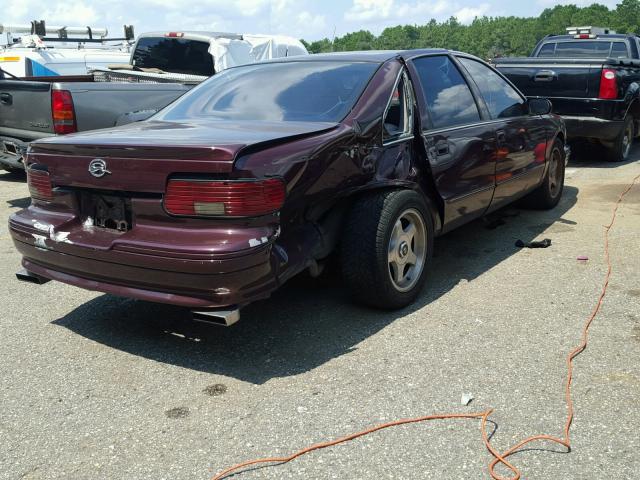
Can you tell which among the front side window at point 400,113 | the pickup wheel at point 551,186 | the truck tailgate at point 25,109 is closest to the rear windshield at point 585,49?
the pickup wheel at point 551,186

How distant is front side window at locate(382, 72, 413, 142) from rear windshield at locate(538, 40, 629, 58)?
757cm

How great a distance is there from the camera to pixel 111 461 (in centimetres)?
272

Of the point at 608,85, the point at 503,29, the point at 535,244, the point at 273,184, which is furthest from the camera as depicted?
the point at 503,29

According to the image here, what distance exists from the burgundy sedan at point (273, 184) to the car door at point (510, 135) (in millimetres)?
51

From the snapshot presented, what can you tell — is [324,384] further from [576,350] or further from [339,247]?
[576,350]

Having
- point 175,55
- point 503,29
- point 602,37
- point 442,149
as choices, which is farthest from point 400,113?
point 503,29

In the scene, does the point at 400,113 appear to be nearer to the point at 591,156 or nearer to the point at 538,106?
the point at 538,106

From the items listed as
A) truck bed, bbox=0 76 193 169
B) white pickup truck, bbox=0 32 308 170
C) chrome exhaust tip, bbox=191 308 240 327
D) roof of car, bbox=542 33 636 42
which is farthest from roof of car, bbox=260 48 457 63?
roof of car, bbox=542 33 636 42

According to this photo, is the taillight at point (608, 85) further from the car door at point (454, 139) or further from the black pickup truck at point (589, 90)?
the car door at point (454, 139)

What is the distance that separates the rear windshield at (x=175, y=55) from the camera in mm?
11281

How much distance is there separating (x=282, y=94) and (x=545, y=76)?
5759 millimetres

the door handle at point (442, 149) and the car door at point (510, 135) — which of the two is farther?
the car door at point (510, 135)

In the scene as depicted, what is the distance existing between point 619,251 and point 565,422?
112 inches

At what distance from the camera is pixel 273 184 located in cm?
325
